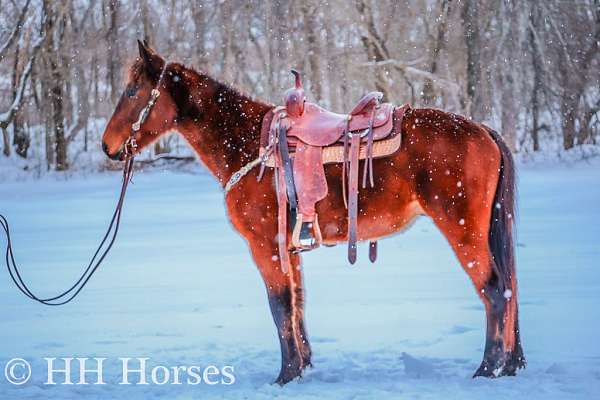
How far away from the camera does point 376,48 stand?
1698 cm

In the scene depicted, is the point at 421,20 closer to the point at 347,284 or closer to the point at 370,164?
the point at 347,284

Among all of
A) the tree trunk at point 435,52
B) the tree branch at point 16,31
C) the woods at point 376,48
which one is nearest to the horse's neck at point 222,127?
the woods at point 376,48

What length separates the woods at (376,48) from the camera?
15305 mm

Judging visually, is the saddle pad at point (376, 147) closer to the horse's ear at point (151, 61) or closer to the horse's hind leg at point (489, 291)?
the horse's hind leg at point (489, 291)

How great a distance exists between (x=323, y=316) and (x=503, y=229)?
2114 millimetres

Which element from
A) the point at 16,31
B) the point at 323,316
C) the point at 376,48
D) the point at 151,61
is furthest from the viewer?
the point at 16,31

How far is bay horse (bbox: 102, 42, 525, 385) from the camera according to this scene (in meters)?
4.05

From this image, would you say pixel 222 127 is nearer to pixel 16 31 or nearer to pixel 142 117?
pixel 142 117

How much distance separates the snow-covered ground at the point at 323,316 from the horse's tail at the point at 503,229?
0.56 meters

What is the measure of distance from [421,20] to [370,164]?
14.7m

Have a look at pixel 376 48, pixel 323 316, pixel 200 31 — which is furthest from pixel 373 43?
pixel 323 316

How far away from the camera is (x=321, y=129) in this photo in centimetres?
421

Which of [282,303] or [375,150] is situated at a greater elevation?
[375,150]

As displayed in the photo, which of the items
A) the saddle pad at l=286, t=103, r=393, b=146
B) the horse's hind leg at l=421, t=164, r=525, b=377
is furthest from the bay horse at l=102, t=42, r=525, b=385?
the saddle pad at l=286, t=103, r=393, b=146
